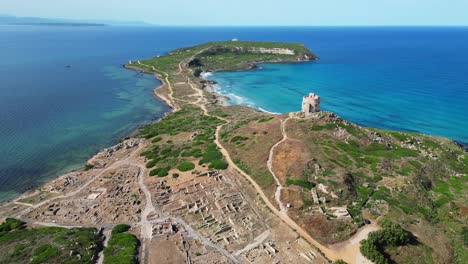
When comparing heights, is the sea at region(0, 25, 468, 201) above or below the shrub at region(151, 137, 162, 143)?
below

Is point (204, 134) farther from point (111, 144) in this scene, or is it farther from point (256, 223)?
point (256, 223)

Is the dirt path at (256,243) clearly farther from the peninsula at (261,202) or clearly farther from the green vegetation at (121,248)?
the green vegetation at (121,248)

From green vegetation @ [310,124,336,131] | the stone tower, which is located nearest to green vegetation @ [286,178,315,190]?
green vegetation @ [310,124,336,131]

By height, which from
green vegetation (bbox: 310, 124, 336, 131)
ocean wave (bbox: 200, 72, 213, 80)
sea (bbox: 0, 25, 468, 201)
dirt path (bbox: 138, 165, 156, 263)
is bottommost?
ocean wave (bbox: 200, 72, 213, 80)

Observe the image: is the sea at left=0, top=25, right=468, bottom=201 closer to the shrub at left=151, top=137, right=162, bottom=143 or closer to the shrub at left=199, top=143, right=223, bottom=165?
the shrub at left=151, top=137, right=162, bottom=143

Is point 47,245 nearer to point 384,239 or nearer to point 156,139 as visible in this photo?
point 156,139

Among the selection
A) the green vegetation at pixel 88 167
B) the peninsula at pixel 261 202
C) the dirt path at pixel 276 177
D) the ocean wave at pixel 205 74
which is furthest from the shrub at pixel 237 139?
the ocean wave at pixel 205 74
